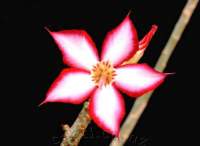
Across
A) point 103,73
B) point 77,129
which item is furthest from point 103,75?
point 77,129

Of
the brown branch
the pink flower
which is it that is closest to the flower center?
the pink flower

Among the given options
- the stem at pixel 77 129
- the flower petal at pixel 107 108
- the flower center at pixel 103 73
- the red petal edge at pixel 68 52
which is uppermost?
the red petal edge at pixel 68 52

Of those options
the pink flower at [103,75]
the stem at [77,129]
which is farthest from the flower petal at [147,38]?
the stem at [77,129]

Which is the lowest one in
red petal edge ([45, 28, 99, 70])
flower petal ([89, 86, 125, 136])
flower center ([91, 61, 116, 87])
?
flower petal ([89, 86, 125, 136])

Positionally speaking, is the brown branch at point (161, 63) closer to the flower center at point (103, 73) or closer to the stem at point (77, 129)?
the stem at point (77, 129)

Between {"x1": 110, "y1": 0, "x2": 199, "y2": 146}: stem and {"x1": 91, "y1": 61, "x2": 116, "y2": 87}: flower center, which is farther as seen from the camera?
{"x1": 110, "y1": 0, "x2": 199, "y2": 146}: stem

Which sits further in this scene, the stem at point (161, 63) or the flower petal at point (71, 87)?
the stem at point (161, 63)

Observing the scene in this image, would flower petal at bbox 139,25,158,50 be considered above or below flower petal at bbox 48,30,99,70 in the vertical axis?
above

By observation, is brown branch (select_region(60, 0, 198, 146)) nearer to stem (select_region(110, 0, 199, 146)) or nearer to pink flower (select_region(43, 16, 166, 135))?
stem (select_region(110, 0, 199, 146))
